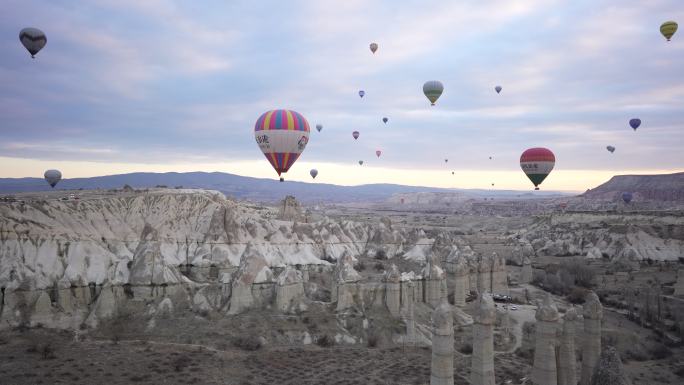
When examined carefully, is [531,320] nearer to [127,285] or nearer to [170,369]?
[170,369]

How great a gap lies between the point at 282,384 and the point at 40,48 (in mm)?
39257

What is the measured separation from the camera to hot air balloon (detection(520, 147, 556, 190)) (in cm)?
5625

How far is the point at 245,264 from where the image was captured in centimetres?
3716

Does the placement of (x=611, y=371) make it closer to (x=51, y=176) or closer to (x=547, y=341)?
(x=547, y=341)

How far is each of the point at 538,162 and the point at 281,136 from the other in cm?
2907

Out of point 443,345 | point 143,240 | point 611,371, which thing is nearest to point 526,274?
point 143,240

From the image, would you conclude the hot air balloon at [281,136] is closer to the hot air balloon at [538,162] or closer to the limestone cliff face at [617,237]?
the hot air balloon at [538,162]

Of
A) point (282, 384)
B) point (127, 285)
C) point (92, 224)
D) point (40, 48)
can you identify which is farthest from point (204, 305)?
point (40, 48)

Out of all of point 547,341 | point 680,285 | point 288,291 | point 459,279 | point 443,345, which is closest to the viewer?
point 443,345

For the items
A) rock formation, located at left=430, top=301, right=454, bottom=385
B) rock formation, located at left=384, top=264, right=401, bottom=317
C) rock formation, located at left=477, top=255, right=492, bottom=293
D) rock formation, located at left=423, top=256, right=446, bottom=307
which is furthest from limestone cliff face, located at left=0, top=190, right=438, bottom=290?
rock formation, located at left=430, top=301, right=454, bottom=385

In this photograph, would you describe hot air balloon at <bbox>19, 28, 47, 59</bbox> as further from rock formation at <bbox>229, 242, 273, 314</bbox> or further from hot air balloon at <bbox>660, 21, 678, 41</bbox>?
hot air balloon at <bbox>660, 21, 678, 41</bbox>

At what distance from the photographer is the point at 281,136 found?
48250 millimetres

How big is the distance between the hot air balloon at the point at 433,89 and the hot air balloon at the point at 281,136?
62.0ft

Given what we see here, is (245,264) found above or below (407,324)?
above
